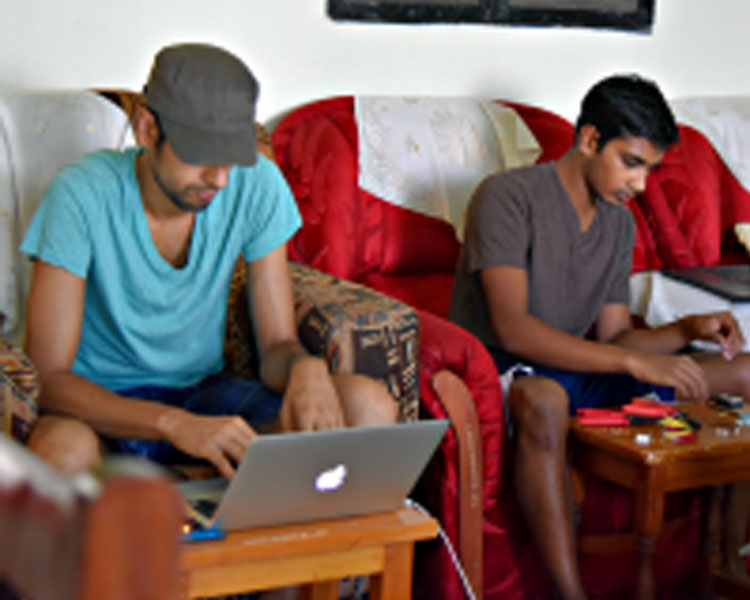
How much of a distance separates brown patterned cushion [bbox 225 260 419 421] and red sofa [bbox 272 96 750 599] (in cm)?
10

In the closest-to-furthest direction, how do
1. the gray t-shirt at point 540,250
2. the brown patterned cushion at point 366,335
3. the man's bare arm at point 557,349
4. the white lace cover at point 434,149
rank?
the brown patterned cushion at point 366,335 → the man's bare arm at point 557,349 → the gray t-shirt at point 540,250 → the white lace cover at point 434,149

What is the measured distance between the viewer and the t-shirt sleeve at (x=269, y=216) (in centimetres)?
181

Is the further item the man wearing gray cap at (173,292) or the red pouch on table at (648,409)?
the red pouch on table at (648,409)

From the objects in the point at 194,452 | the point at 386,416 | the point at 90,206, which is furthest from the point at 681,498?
the point at 90,206

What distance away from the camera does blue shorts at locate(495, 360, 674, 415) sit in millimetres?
2117

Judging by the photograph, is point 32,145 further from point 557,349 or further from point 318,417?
point 557,349

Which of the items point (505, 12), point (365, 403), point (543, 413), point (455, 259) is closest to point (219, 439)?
point (365, 403)

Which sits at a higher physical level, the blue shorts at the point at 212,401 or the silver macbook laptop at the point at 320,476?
the silver macbook laptop at the point at 320,476

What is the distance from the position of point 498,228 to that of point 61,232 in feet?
2.87

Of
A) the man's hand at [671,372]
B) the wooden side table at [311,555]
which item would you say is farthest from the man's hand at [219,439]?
the man's hand at [671,372]

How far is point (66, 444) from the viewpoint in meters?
1.39

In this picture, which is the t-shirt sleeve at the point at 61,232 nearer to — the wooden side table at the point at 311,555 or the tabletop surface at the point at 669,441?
the wooden side table at the point at 311,555

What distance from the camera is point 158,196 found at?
1.71 metres

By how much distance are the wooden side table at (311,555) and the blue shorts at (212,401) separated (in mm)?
329
